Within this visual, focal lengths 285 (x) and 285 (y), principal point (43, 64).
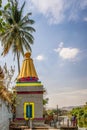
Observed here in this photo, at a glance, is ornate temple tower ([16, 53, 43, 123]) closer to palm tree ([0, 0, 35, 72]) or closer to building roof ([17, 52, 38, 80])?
building roof ([17, 52, 38, 80])

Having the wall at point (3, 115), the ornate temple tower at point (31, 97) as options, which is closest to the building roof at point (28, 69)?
the ornate temple tower at point (31, 97)

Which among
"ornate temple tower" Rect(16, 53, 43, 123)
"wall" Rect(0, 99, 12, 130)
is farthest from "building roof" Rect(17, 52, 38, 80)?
"wall" Rect(0, 99, 12, 130)

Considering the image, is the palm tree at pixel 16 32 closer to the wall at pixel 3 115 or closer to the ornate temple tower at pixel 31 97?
the ornate temple tower at pixel 31 97

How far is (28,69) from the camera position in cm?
2966

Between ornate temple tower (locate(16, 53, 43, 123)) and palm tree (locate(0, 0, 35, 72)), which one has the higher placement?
palm tree (locate(0, 0, 35, 72))

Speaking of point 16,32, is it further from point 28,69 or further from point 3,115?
point 3,115

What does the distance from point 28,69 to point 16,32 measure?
28.4ft

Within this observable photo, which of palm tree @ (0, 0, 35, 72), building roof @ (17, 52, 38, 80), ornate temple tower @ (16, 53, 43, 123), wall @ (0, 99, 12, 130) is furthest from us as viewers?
palm tree @ (0, 0, 35, 72)

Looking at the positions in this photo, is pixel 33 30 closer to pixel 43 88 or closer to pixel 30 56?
pixel 30 56

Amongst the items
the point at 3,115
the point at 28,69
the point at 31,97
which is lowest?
the point at 3,115

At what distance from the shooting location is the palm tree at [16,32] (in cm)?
3638

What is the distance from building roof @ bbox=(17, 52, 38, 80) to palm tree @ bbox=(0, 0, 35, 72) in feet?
19.8

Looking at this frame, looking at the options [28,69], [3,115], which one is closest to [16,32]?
[28,69]

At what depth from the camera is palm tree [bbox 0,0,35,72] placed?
36.4 m
